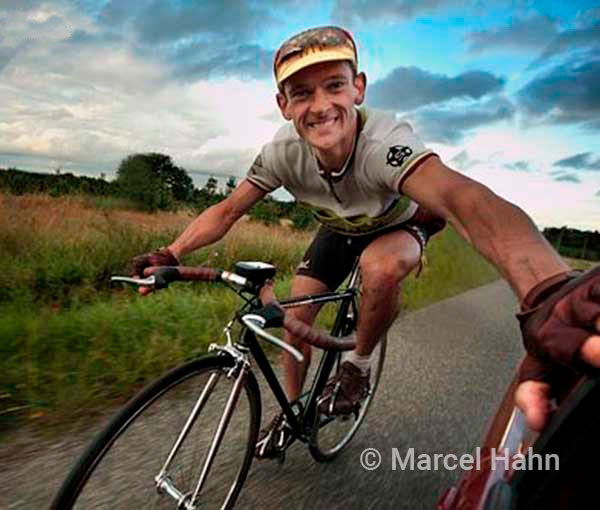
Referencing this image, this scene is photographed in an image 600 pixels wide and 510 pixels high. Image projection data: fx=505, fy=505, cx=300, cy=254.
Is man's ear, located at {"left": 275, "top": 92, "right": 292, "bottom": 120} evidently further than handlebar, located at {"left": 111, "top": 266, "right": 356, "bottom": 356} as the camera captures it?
Yes

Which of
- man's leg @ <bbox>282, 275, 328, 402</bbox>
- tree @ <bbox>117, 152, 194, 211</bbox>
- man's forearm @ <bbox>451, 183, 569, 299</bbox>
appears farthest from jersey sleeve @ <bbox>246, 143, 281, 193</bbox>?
tree @ <bbox>117, 152, 194, 211</bbox>

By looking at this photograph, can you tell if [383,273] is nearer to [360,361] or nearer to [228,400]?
[360,361]

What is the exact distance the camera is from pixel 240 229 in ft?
34.1

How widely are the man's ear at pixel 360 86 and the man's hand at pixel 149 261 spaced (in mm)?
1130

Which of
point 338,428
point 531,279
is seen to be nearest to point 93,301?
point 338,428

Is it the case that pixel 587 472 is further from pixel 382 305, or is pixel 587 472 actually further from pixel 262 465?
pixel 262 465

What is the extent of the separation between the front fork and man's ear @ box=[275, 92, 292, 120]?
1.19 m

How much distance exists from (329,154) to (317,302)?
28.8 inches

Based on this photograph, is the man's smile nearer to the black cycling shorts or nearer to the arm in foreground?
the arm in foreground

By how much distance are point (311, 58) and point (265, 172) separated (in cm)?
76

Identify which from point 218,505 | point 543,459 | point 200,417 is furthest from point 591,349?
point 218,505

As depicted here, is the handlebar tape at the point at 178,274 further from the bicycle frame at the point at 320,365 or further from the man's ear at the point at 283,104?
the man's ear at the point at 283,104

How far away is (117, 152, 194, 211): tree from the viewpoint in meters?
11.6

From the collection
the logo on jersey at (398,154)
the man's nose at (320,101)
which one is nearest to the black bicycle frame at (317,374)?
the logo on jersey at (398,154)
